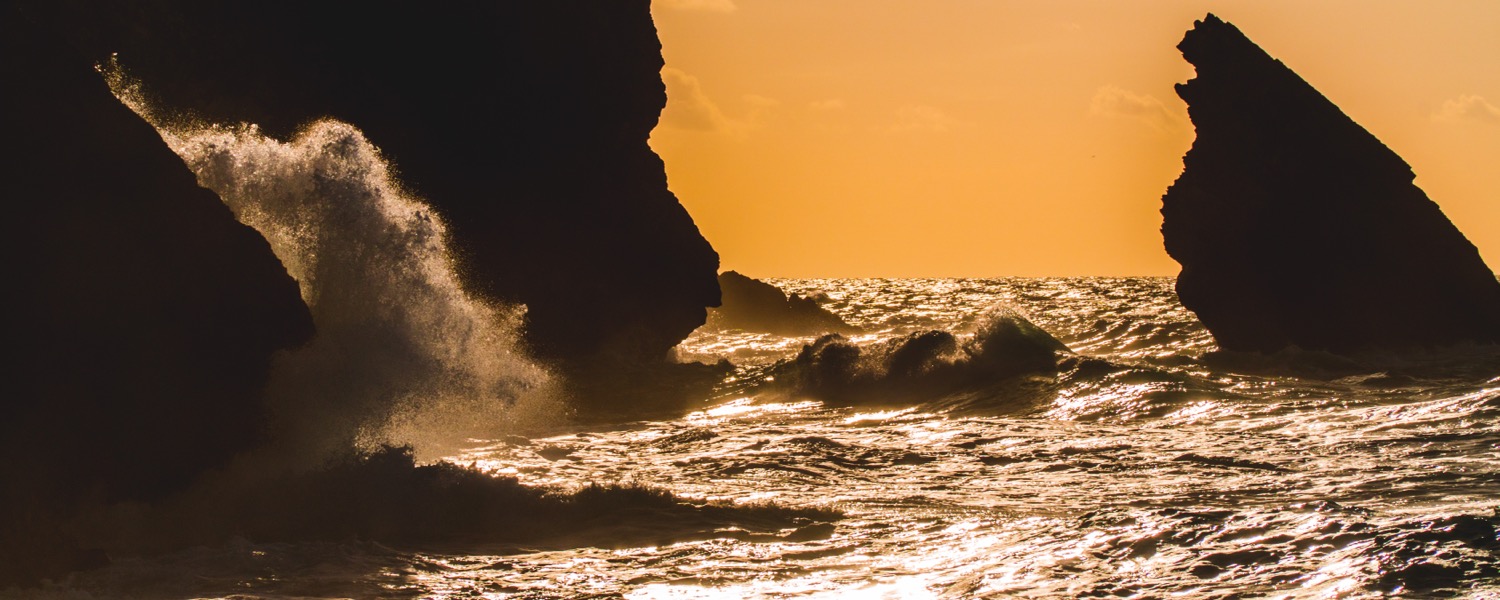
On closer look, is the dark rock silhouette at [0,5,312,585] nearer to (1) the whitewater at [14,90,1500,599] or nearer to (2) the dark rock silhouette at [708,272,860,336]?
(1) the whitewater at [14,90,1500,599]

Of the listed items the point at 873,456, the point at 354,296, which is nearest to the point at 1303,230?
the point at 873,456

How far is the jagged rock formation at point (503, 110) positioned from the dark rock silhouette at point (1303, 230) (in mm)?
10646

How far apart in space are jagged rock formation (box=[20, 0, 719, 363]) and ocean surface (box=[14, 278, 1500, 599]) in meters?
6.44

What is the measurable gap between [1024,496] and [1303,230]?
738 inches

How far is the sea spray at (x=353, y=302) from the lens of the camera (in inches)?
499

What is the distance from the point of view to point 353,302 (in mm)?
14570

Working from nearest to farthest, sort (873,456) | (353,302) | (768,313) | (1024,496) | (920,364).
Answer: (1024,496)
(353,302)
(873,456)
(920,364)
(768,313)

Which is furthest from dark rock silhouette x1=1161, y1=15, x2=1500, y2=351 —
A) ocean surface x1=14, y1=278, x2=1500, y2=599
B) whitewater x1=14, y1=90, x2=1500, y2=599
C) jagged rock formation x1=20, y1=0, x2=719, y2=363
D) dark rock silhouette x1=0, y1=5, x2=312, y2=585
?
dark rock silhouette x1=0, y1=5, x2=312, y2=585

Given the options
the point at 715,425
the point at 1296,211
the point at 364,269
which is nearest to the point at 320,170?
the point at 364,269

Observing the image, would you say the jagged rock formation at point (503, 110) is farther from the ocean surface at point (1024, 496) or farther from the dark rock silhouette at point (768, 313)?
the dark rock silhouette at point (768, 313)

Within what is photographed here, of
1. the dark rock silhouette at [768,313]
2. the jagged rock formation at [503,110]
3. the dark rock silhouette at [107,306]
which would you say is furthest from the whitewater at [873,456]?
the dark rock silhouette at [768,313]

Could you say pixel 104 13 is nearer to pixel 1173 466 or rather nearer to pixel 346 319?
pixel 346 319

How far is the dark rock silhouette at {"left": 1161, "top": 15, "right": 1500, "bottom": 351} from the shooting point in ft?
93.9

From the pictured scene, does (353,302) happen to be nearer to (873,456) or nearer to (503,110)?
(873,456)
